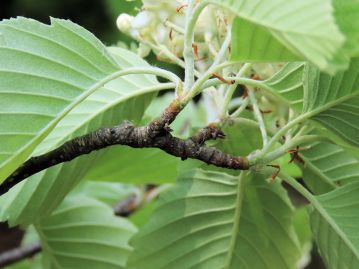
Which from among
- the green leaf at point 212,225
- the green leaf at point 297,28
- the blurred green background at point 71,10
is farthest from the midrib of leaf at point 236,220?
the blurred green background at point 71,10

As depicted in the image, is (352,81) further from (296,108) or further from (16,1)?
(16,1)

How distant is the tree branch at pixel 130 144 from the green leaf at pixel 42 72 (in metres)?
0.04

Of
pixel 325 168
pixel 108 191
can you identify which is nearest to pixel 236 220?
pixel 325 168

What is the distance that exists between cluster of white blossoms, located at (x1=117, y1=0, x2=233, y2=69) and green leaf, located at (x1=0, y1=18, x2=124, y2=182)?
14cm

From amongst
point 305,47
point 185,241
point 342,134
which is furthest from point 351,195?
point 305,47

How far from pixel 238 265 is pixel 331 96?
0.32 m

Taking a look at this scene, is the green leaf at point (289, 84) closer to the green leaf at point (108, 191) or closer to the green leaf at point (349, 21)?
the green leaf at point (349, 21)

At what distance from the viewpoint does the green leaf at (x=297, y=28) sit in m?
0.49

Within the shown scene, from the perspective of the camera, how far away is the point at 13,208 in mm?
891

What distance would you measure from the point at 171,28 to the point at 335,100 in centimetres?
23

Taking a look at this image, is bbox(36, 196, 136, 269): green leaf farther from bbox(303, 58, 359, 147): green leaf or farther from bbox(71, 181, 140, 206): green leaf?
bbox(303, 58, 359, 147): green leaf

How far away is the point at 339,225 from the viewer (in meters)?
0.83

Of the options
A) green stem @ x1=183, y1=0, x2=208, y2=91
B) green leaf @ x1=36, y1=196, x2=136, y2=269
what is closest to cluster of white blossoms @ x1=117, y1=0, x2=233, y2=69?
green stem @ x1=183, y1=0, x2=208, y2=91

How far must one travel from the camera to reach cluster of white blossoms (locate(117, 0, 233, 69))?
82cm
